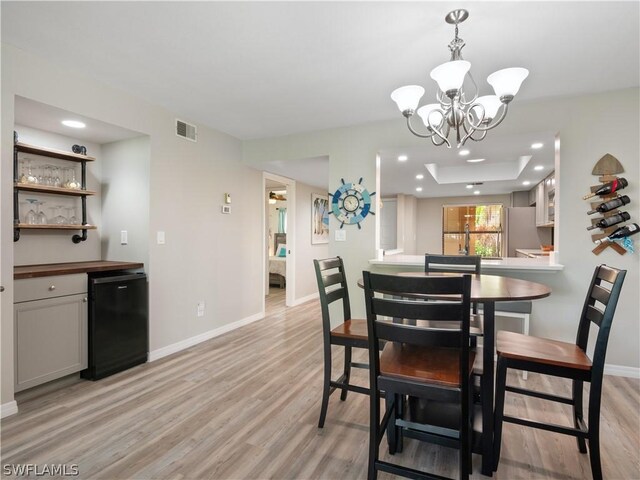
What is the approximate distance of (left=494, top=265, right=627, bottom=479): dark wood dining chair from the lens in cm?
154

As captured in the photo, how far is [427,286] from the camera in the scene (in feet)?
4.46

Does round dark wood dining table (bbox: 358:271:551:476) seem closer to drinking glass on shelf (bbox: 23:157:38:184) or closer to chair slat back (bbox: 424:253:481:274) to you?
chair slat back (bbox: 424:253:481:274)

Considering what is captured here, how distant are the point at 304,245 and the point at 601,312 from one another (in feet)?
15.1

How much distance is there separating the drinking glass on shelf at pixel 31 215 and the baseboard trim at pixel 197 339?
1.50 m

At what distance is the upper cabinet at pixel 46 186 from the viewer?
2646 millimetres

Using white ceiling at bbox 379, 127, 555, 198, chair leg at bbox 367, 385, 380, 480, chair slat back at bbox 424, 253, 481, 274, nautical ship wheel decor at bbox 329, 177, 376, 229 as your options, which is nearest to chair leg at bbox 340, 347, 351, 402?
chair leg at bbox 367, 385, 380, 480

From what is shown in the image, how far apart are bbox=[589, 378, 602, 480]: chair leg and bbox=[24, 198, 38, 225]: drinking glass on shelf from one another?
3.91 meters

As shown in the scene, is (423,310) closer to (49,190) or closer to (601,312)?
(601,312)

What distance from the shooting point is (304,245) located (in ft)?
19.5

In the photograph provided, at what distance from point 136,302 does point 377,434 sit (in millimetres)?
2420

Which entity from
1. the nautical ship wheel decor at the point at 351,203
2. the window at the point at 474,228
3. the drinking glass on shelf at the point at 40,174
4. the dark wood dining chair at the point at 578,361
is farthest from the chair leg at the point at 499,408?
the window at the point at 474,228

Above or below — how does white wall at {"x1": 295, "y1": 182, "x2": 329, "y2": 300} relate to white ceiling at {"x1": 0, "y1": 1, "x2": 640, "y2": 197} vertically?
below

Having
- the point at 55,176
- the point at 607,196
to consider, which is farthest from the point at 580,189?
the point at 55,176

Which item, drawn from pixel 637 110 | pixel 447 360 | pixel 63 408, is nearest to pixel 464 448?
pixel 447 360
